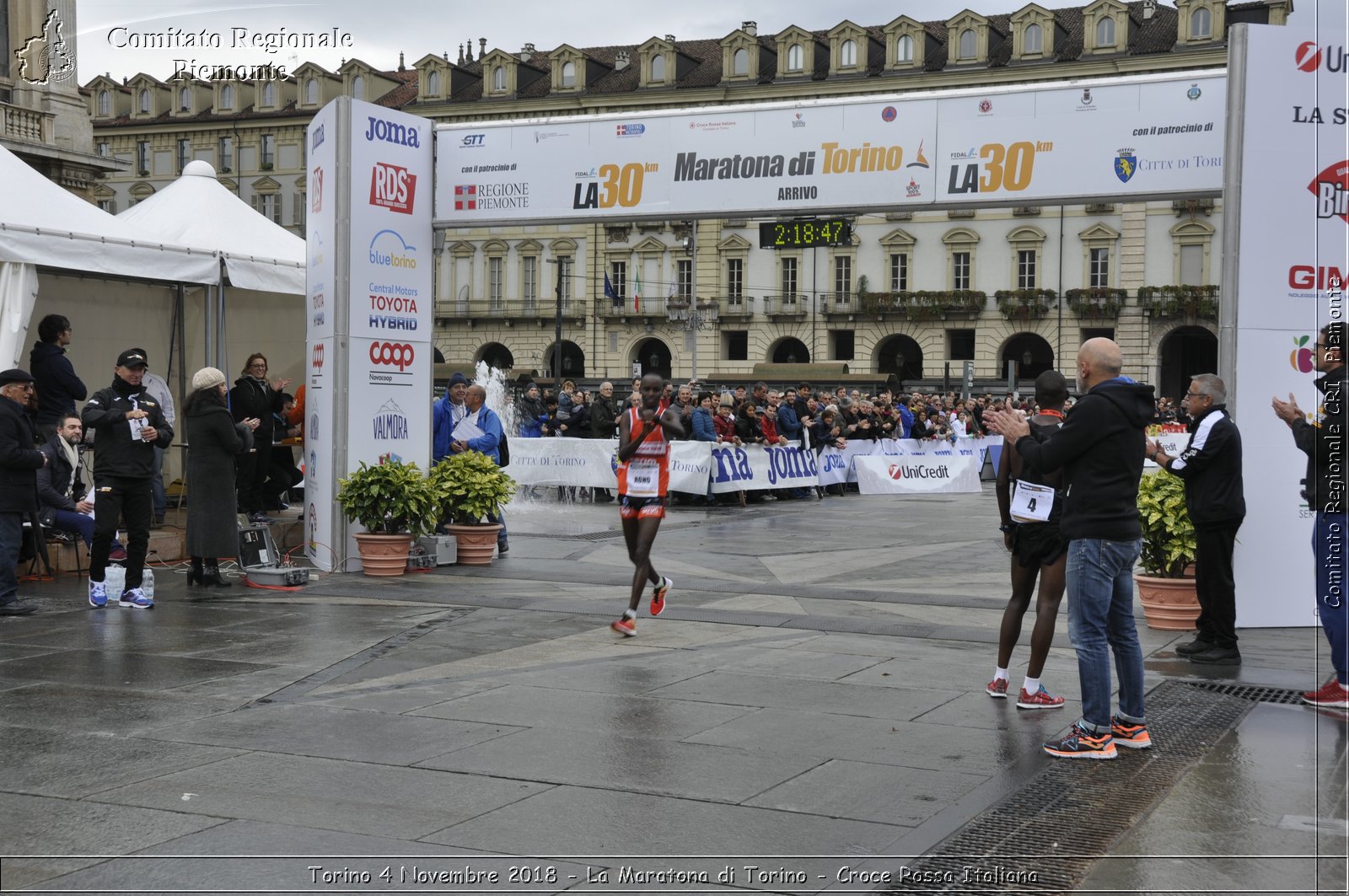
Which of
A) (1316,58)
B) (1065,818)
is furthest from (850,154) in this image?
(1065,818)

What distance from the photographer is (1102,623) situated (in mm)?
6395

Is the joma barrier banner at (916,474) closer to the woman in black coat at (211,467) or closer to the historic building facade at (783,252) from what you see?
the woman in black coat at (211,467)

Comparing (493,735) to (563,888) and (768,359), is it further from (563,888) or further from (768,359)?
(768,359)

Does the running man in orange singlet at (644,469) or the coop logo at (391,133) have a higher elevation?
the coop logo at (391,133)

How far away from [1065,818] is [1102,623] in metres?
1.29

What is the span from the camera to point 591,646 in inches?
358

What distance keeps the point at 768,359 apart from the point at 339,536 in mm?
61474

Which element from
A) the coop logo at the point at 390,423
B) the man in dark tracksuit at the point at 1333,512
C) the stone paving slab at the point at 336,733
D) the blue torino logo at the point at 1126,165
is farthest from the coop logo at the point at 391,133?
the man in dark tracksuit at the point at 1333,512

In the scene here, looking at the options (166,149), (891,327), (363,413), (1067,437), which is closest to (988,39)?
(891,327)

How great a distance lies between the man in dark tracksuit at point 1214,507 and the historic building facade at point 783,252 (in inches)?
2169

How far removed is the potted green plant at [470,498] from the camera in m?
13.3

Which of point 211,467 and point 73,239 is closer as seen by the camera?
point 211,467

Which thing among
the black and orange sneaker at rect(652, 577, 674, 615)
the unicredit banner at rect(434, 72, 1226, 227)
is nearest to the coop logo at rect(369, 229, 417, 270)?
the unicredit banner at rect(434, 72, 1226, 227)

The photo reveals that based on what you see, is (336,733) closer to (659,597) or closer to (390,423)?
(659,597)
